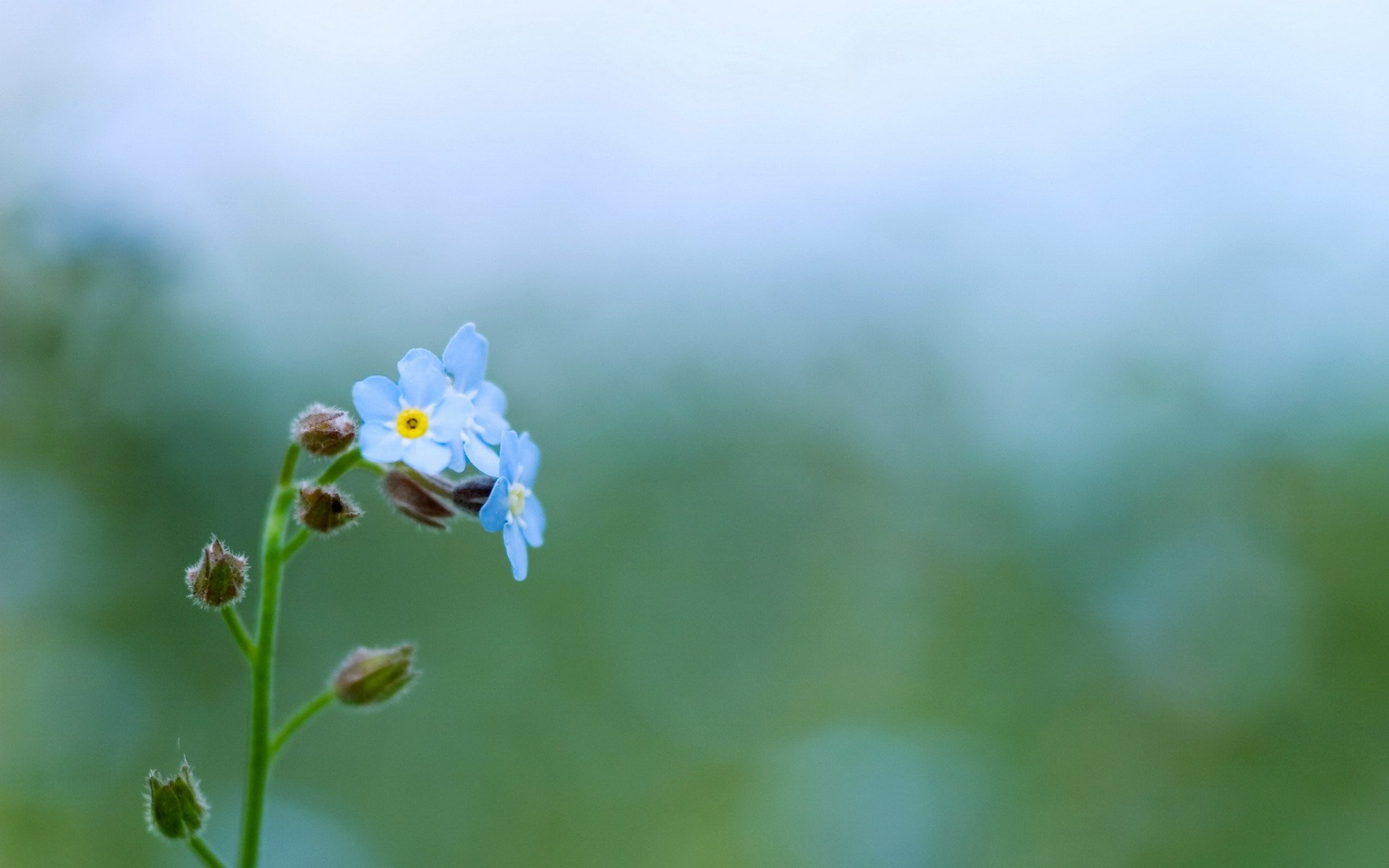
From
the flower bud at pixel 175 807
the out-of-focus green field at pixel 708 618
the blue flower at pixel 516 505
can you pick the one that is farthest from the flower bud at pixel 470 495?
the out-of-focus green field at pixel 708 618

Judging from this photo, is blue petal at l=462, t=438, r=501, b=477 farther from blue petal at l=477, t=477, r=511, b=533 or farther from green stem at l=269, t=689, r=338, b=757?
green stem at l=269, t=689, r=338, b=757

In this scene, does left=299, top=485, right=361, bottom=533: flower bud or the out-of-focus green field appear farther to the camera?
the out-of-focus green field

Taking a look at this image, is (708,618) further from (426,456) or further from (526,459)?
(426,456)

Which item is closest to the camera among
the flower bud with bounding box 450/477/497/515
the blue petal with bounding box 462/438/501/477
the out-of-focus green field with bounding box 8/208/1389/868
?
the blue petal with bounding box 462/438/501/477

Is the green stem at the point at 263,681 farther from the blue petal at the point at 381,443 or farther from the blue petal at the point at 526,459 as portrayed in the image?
the blue petal at the point at 526,459

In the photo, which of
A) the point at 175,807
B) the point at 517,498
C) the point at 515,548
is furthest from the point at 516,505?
the point at 175,807

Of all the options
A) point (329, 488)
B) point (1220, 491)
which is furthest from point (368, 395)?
point (1220, 491)

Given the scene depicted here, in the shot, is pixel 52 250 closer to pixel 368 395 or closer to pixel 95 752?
pixel 95 752

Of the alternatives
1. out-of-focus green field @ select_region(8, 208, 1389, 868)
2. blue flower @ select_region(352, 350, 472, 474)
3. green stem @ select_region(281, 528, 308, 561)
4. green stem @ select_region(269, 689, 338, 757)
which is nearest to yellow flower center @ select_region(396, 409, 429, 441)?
blue flower @ select_region(352, 350, 472, 474)
